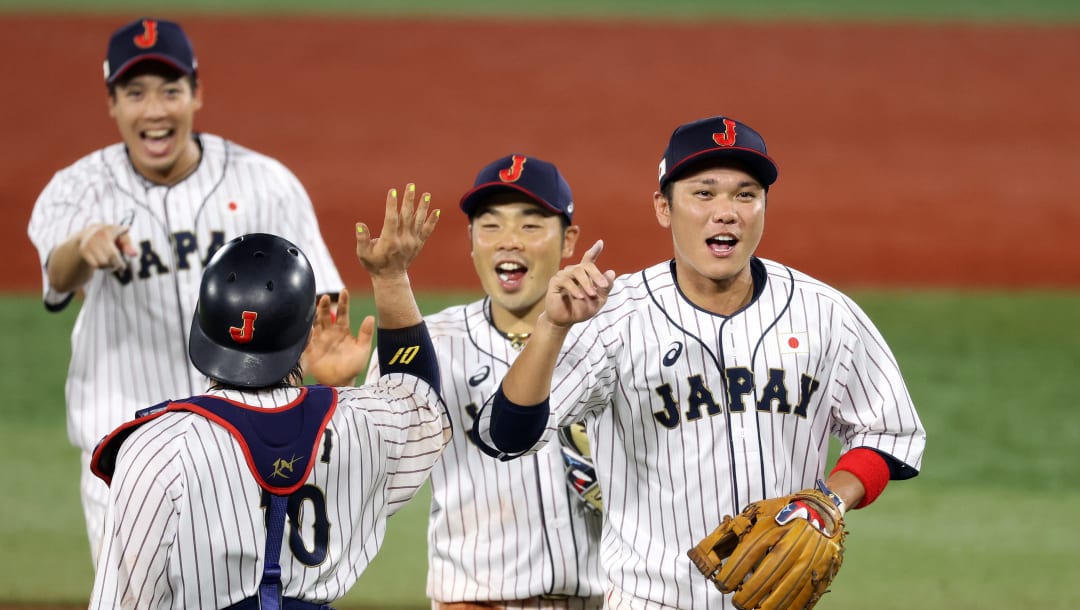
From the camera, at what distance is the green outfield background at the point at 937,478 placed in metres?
6.32

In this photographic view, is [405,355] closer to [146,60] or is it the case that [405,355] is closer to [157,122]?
[157,122]

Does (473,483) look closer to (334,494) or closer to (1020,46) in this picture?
(334,494)

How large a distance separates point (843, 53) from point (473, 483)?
45.8ft

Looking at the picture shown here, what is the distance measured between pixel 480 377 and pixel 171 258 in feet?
4.83

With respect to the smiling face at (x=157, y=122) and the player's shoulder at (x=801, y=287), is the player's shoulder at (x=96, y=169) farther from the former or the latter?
the player's shoulder at (x=801, y=287)

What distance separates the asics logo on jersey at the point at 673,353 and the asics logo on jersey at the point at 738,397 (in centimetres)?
6

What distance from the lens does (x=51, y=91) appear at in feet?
49.7

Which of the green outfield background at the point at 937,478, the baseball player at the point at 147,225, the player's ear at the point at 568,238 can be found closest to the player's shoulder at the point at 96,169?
the baseball player at the point at 147,225

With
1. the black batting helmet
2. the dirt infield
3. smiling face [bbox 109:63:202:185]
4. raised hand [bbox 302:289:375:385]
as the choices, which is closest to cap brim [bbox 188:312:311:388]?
the black batting helmet

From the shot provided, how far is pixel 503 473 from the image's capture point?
4.05 m

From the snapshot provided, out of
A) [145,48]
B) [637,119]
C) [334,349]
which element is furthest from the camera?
[637,119]

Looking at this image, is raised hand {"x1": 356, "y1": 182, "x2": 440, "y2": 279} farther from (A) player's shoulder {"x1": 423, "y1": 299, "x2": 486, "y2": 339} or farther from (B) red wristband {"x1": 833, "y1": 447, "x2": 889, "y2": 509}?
(B) red wristband {"x1": 833, "y1": 447, "x2": 889, "y2": 509}

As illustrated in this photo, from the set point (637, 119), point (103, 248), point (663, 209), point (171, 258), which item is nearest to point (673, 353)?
point (663, 209)

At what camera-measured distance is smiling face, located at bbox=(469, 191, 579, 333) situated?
419 cm
